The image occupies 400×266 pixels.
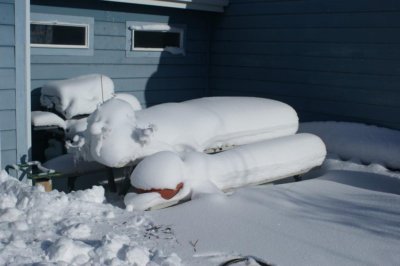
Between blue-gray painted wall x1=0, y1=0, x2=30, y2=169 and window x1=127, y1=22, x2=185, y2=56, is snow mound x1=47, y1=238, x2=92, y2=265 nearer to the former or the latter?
blue-gray painted wall x1=0, y1=0, x2=30, y2=169

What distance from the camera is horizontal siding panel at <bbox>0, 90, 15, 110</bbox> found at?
622 cm

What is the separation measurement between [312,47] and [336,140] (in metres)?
1.79

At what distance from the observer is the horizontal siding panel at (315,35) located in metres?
8.44

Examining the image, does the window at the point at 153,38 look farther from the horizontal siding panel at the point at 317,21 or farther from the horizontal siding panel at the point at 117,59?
the horizontal siding panel at the point at 317,21

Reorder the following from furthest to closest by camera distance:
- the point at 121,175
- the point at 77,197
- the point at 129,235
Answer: the point at 121,175 → the point at 77,197 → the point at 129,235

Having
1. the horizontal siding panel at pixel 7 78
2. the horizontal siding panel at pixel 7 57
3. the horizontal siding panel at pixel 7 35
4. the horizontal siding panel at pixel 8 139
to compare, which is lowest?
the horizontal siding panel at pixel 8 139

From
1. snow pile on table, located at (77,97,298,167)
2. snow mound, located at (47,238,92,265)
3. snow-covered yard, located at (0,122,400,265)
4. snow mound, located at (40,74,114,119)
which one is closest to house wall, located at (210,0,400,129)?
snow pile on table, located at (77,97,298,167)

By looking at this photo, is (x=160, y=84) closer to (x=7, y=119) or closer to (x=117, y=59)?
(x=117, y=59)

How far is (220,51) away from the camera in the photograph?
10758mm

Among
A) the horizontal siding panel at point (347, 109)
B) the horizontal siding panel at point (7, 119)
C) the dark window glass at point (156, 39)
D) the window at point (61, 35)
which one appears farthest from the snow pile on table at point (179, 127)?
the dark window glass at point (156, 39)

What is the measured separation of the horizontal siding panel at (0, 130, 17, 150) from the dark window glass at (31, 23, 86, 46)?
2.33 m

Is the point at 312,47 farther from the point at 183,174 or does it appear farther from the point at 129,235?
the point at 129,235

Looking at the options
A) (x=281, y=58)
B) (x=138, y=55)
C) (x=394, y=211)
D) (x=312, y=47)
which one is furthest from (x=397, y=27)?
(x=138, y=55)

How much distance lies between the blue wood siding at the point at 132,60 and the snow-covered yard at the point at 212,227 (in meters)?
2.85
